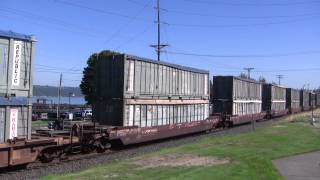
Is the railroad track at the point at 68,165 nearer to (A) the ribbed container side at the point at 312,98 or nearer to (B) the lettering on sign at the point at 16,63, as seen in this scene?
(B) the lettering on sign at the point at 16,63

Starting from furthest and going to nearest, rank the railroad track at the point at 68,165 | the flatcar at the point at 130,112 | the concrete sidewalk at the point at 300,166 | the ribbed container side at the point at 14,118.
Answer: the flatcar at the point at 130,112, the railroad track at the point at 68,165, the ribbed container side at the point at 14,118, the concrete sidewalk at the point at 300,166

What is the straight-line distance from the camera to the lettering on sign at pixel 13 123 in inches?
568

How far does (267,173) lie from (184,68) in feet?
53.9

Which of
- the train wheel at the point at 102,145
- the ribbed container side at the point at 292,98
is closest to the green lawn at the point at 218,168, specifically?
the train wheel at the point at 102,145

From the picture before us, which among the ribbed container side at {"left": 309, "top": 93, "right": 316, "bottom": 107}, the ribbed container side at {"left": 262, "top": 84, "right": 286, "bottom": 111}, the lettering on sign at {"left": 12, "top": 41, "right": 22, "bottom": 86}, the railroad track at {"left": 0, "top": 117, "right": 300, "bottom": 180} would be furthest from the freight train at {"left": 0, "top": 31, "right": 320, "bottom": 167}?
the ribbed container side at {"left": 309, "top": 93, "right": 316, "bottom": 107}

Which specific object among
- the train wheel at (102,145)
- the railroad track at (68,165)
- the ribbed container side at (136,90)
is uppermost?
the ribbed container side at (136,90)

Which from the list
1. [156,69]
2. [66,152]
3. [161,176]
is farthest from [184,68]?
[161,176]

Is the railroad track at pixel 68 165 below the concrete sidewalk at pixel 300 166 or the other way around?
below

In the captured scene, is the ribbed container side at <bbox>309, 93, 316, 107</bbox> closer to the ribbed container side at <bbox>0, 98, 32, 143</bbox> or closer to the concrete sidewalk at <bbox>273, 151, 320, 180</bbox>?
the concrete sidewalk at <bbox>273, 151, 320, 180</bbox>

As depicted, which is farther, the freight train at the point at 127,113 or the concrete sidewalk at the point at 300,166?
the freight train at the point at 127,113

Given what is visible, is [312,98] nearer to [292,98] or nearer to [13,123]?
[292,98]

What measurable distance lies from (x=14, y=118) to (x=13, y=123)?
0.50 feet

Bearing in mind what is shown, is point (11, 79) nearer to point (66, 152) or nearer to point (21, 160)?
point (21, 160)

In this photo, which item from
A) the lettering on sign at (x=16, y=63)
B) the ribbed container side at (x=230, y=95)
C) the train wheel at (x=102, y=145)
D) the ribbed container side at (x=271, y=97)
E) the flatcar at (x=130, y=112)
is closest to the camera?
the lettering on sign at (x=16, y=63)
